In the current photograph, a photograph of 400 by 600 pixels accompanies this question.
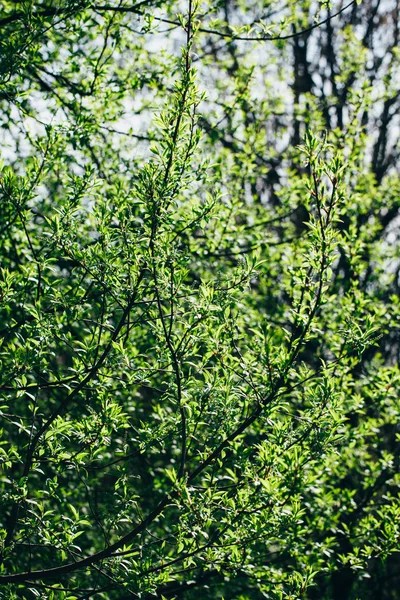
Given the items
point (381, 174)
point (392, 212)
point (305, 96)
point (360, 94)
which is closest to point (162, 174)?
point (360, 94)

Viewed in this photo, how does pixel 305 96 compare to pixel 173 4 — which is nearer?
pixel 173 4

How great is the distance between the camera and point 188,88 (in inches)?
115

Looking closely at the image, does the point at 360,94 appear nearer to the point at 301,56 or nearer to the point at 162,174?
the point at 162,174

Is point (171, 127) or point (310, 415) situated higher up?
point (171, 127)

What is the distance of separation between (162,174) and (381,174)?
8.75 meters

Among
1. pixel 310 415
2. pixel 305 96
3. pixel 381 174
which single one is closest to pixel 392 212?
pixel 381 174

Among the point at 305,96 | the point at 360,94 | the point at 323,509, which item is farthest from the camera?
the point at 305,96

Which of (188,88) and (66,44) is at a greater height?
(66,44)

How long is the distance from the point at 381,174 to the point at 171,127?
8687 millimetres

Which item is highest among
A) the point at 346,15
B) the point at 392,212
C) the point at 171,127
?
the point at 346,15

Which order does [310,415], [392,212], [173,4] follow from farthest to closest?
[392,212] → [173,4] → [310,415]

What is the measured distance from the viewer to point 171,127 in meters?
2.99

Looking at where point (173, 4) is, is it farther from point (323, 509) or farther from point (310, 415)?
point (323, 509)

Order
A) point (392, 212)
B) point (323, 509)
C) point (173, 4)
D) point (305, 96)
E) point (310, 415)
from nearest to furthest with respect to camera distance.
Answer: point (310, 415)
point (323, 509)
point (173, 4)
point (305, 96)
point (392, 212)
